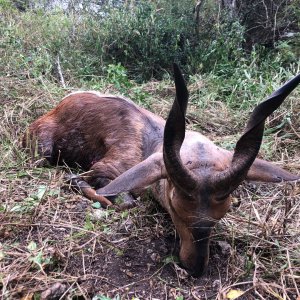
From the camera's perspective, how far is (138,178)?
3889 millimetres

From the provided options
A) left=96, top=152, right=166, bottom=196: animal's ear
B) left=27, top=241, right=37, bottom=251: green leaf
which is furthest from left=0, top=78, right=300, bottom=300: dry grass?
left=96, top=152, right=166, bottom=196: animal's ear

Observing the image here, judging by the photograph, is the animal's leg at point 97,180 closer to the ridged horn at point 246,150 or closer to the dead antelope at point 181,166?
the dead antelope at point 181,166


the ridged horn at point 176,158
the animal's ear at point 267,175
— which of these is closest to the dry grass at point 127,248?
the animal's ear at point 267,175

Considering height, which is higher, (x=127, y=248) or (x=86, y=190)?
(x=127, y=248)

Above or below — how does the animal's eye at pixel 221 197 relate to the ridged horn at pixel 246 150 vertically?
below

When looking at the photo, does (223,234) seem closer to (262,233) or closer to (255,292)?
(262,233)

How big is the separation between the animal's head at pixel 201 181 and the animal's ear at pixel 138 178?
0.11ft

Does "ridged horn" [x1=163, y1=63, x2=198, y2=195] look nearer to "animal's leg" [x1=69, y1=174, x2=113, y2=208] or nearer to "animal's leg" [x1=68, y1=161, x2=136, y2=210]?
"animal's leg" [x1=68, y1=161, x2=136, y2=210]

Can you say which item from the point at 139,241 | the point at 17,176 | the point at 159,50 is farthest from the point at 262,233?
the point at 159,50

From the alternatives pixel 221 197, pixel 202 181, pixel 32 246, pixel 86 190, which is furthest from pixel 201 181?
pixel 86 190

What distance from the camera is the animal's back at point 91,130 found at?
5.71m

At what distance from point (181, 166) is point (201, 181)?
0.19 meters

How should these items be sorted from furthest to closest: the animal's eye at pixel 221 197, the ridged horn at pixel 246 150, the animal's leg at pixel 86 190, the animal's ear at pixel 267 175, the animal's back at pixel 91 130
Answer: the animal's back at pixel 91 130 → the animal's leg at pixel 86 190 → the animal's ear at pixel 267 175 → the animal's eye at pixel 221 197 → the ridged horn at pixel 246 150

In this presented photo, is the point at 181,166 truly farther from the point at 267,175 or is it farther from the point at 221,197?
the point at 267,175
